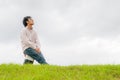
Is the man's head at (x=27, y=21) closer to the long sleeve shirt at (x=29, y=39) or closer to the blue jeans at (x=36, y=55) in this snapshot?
the long sleeve shirt at (x=29, y=39)

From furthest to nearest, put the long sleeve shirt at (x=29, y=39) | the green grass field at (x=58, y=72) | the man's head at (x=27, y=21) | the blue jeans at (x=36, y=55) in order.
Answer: the man's head at (x=27, y=21) < the long sleeve shirt at (x=29, y=39) < the blue jeans at (x=36, y=55) < the green grass field at (x=58, y=72)

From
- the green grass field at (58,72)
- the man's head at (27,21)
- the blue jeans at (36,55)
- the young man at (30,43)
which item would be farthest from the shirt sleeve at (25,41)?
the green grass field at (58,72)

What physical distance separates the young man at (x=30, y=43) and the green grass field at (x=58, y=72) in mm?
1783

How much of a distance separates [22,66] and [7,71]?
0.57 m

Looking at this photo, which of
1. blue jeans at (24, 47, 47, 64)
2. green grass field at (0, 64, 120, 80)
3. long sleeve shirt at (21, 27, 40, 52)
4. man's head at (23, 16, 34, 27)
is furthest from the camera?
man's head at (23, 16, 34, 27)

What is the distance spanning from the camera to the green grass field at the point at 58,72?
11.3 m

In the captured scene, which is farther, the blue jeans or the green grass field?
the blue jeans

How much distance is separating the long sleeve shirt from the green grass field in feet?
6.17

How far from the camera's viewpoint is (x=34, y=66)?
40.8ft

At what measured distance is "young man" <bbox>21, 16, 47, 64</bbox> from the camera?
14.3 m

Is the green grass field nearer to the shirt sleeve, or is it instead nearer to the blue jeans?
the blue jeans

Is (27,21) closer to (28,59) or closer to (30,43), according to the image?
(30,43)

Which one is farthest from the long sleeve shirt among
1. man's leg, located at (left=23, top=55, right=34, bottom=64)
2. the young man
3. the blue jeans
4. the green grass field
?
the green grass field

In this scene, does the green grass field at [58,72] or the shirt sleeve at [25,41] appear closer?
the green grass field at [58,72]
